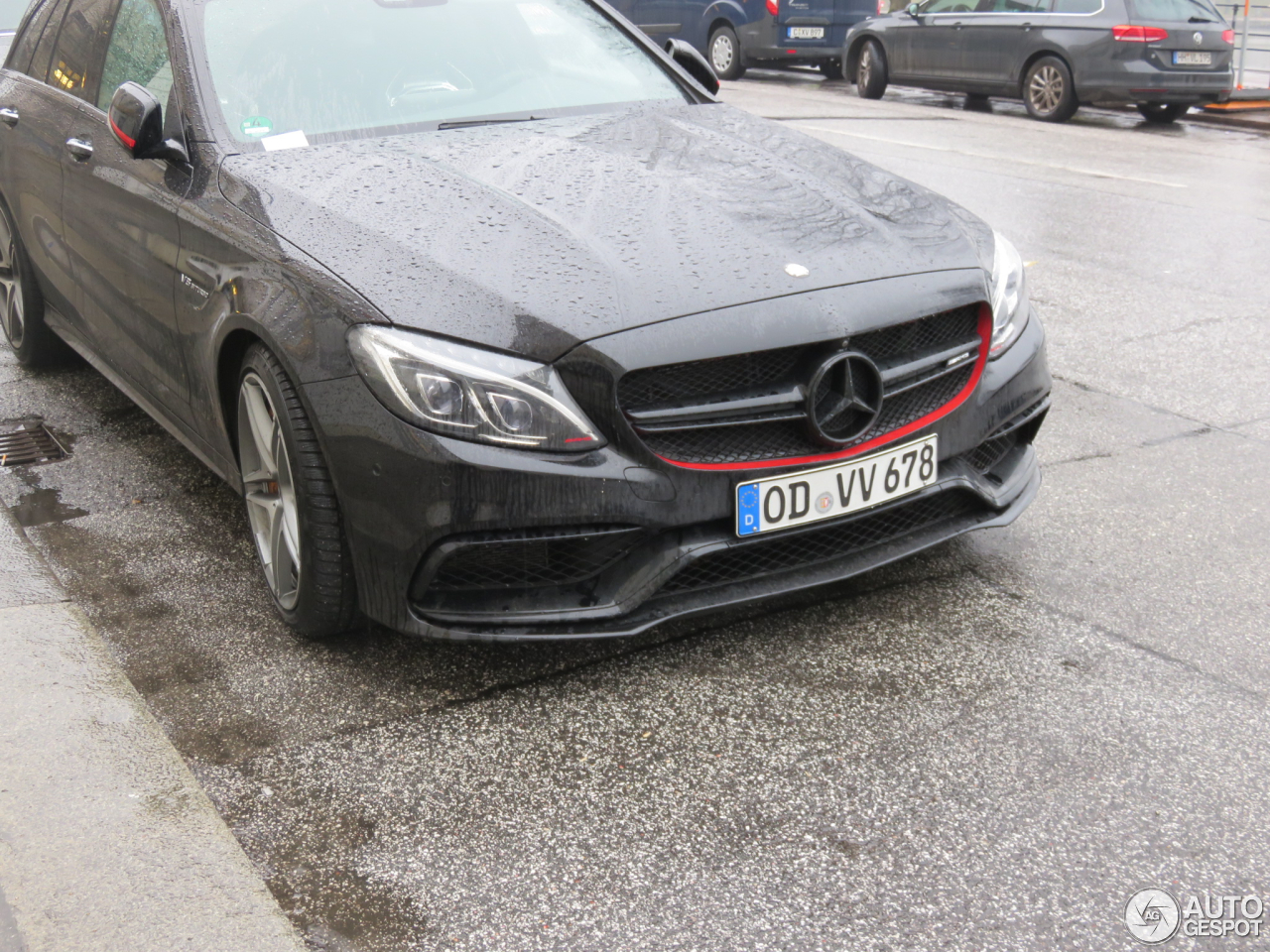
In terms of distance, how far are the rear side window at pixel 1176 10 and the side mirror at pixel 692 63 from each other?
1031cm

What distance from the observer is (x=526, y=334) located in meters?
2.72

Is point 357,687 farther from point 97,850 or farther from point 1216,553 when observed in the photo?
point 1216,553

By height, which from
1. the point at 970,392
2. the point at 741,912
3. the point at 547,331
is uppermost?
the point at 547,331

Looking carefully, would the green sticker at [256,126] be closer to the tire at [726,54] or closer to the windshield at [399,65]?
the windshield at [399,65]

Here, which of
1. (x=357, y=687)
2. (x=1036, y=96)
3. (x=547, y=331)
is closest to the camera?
(x=547, y=331)

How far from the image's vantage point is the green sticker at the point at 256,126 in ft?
11.7

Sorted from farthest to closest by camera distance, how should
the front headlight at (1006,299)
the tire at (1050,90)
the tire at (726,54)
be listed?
the tire at (726,54) → the tire at (1050,90) → the front headlight at (1006,299)

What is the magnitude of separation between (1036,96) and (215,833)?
1358 centimetres

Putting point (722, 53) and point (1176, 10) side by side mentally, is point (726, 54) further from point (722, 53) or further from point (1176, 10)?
point (1176, 10)

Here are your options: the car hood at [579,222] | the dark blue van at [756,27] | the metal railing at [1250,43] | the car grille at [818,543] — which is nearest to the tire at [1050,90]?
the metal railing at [1250,43]

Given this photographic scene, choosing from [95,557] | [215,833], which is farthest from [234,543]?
[215,833]

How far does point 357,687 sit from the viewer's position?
10.1 feet

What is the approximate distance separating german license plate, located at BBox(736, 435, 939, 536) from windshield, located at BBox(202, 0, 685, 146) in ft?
5.49

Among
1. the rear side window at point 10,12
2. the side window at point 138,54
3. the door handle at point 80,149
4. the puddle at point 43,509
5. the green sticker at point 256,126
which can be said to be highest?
the rear side window at point 10,12
